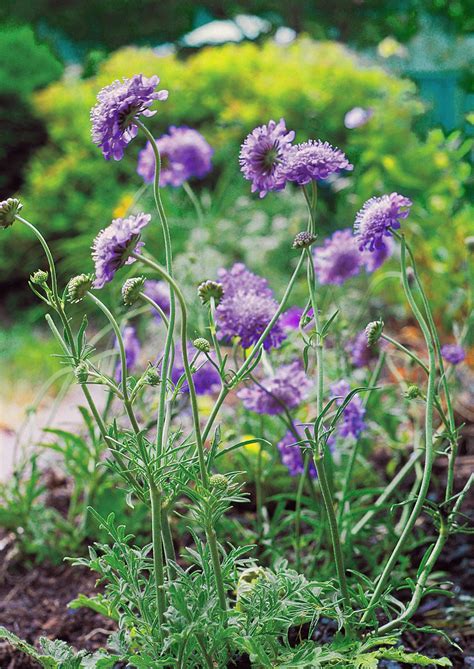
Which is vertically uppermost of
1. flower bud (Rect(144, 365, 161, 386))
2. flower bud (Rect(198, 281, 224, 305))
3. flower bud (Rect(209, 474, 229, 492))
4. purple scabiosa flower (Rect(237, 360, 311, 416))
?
flower bud (Rect(198, 281, 224, 305))

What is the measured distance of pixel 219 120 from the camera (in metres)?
4.79

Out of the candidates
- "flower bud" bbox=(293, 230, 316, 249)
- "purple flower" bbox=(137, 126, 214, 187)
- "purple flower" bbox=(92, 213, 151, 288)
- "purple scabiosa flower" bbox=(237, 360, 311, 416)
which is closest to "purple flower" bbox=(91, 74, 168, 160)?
"purple flower" bbox=(92, 213, 151, 288)

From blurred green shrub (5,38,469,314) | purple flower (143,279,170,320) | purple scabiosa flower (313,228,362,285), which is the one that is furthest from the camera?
blurred green shrub (5,38,469,314)

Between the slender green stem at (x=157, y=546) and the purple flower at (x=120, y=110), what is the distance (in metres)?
0.47

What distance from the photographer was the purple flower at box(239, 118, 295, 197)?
3.92 ft

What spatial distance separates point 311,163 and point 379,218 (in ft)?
0.41

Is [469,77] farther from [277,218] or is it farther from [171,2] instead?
[171,2]

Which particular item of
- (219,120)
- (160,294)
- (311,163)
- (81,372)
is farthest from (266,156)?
(219,120)

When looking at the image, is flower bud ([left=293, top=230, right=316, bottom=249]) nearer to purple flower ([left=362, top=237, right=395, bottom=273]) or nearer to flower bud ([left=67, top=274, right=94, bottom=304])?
flower bud ([left=67, top=274, right=94, bottom=304])

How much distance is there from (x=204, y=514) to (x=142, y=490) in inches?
4.3

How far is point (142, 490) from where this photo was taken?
46.3 inches

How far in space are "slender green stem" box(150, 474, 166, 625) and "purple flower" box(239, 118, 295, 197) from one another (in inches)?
17.9

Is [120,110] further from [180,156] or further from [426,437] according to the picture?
[180,156]

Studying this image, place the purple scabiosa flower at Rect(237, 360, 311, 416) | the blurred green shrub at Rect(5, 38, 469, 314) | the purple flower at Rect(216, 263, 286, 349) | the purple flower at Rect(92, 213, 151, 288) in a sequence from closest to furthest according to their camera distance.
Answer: the purple flower at Rect(92, 213, 151, 288) → the purple flower at Rect(216, 263, 286, 349) → the purple scabiosa flower at Rect(237, 360, 311, 416) → the blurred green shrub at Rect(5, 38, 469, 314)
